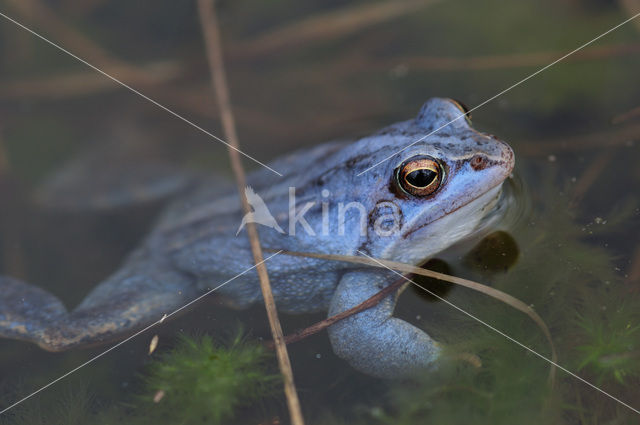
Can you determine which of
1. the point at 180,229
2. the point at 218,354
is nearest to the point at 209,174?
the point at 180,229

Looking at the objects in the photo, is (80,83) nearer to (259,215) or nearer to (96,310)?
(96,310)

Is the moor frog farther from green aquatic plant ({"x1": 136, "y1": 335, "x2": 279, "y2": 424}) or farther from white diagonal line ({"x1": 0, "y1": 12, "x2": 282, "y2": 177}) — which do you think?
white diagonal line ({"x1": 0, "y1": 12, "x2": 282, "y2": 177})

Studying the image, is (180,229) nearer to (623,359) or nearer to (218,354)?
(218,354)

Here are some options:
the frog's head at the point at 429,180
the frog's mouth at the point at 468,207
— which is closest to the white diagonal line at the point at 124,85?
the frog's head at the point at 429,180

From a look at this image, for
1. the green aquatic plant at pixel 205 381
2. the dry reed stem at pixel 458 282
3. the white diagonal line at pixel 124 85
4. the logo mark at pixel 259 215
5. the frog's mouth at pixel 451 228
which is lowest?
the green aquatic plant at pixel 205 381

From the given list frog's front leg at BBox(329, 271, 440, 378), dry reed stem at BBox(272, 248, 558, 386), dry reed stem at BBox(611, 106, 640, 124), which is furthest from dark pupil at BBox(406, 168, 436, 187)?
dry reed stem at BBox(611, 106, 640, 124)

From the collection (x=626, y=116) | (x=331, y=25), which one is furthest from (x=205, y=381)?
(x=331, y=25)

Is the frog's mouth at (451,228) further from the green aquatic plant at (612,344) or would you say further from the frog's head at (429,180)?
the green aquatic plant at (612,344)
